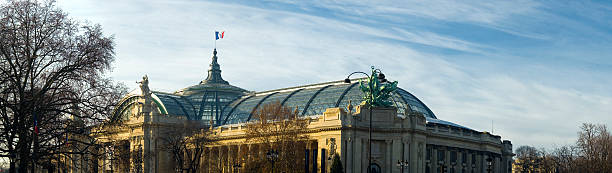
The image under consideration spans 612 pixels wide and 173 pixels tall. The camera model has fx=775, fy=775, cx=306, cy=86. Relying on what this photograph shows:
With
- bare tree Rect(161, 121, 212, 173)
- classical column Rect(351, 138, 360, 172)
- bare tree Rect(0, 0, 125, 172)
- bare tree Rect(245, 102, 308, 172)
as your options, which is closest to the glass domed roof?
bare tree Rect(161, 121, 212, 173)

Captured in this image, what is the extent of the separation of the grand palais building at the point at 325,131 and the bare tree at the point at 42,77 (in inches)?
1146

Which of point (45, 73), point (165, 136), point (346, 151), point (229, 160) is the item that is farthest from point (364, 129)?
point (45, 73)

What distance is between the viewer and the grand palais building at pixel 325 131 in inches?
4058

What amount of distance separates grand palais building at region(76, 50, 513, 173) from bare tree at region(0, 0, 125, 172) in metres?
29.1

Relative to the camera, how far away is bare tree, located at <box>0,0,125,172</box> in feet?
146

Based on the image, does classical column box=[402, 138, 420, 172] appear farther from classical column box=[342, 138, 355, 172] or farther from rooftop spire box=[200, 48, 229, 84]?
rooftop spire box=[200, 48, 229, 84]

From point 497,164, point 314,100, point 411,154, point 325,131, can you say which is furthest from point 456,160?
point 314,100

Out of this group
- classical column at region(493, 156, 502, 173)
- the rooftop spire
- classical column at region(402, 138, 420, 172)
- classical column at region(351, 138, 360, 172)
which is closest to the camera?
classical column at region(351, 138, 360, 172)

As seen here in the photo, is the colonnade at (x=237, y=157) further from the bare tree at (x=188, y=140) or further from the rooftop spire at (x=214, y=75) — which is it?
A: the rooftop spire at (x=214, y=75)

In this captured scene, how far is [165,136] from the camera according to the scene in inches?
5010

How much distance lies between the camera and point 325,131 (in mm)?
105438

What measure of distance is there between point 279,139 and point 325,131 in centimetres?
1168

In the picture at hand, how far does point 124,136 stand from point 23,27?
87948mm

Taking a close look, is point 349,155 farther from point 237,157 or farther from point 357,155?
point 237,157
